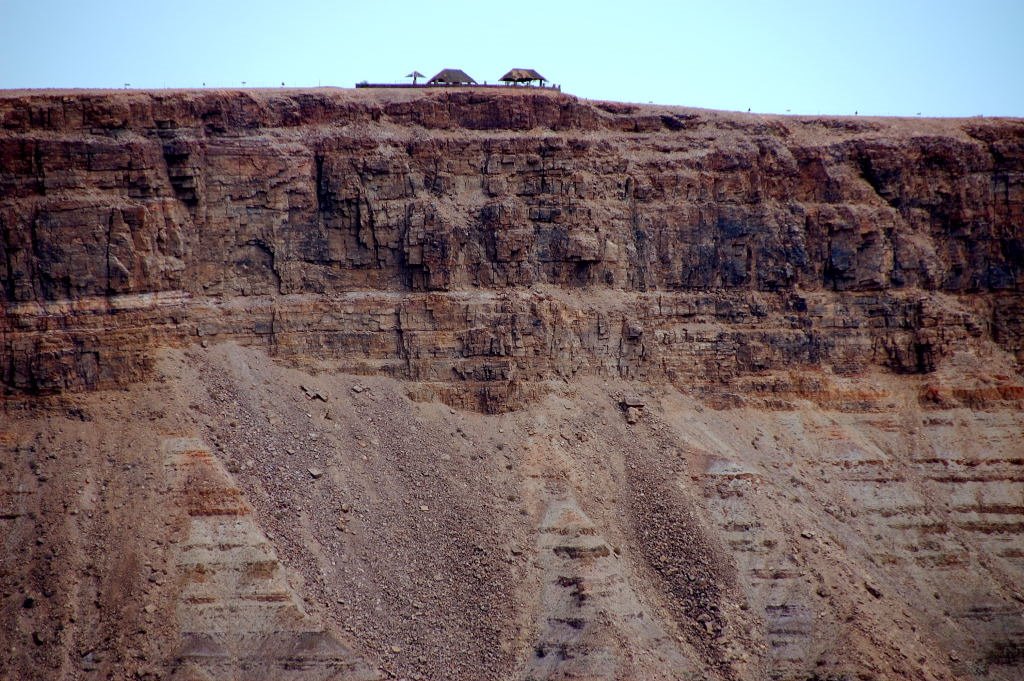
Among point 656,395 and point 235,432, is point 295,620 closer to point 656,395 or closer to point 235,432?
point 235,432

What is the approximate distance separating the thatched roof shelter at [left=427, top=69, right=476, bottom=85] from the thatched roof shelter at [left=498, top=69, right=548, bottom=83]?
185 cm

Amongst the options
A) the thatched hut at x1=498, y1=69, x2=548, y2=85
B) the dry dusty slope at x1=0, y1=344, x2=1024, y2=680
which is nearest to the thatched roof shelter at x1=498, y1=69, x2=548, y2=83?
the thatched hut at x1=498, y1=69, x2=548, y2=85

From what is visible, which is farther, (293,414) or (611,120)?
(611,120)

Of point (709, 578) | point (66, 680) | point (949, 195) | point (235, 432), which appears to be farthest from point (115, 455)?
point (949, 195)

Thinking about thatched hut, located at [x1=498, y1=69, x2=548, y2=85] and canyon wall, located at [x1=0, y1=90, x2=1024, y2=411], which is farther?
thatched hut, located at [x1=498, y1=69, x2=548, y2=85]

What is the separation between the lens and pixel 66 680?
5178 cm

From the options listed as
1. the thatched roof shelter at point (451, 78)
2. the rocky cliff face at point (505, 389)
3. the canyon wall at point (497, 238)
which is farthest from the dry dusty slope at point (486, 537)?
the thatched roof shelter at point (451, 78)

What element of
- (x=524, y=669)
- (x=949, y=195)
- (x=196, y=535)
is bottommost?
(x=524, y=669)

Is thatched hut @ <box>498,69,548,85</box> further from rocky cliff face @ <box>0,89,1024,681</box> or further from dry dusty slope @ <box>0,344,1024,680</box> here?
dry dusty slope @ <box>0,344,1024,680</box>

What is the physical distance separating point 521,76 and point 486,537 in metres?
23.3

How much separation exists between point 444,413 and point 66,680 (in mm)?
18860

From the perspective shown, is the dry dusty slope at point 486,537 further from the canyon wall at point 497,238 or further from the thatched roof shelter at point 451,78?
the thatched roof shelter at point 451,78

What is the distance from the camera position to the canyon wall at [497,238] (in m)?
62.0

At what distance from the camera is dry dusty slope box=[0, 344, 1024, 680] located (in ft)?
177
